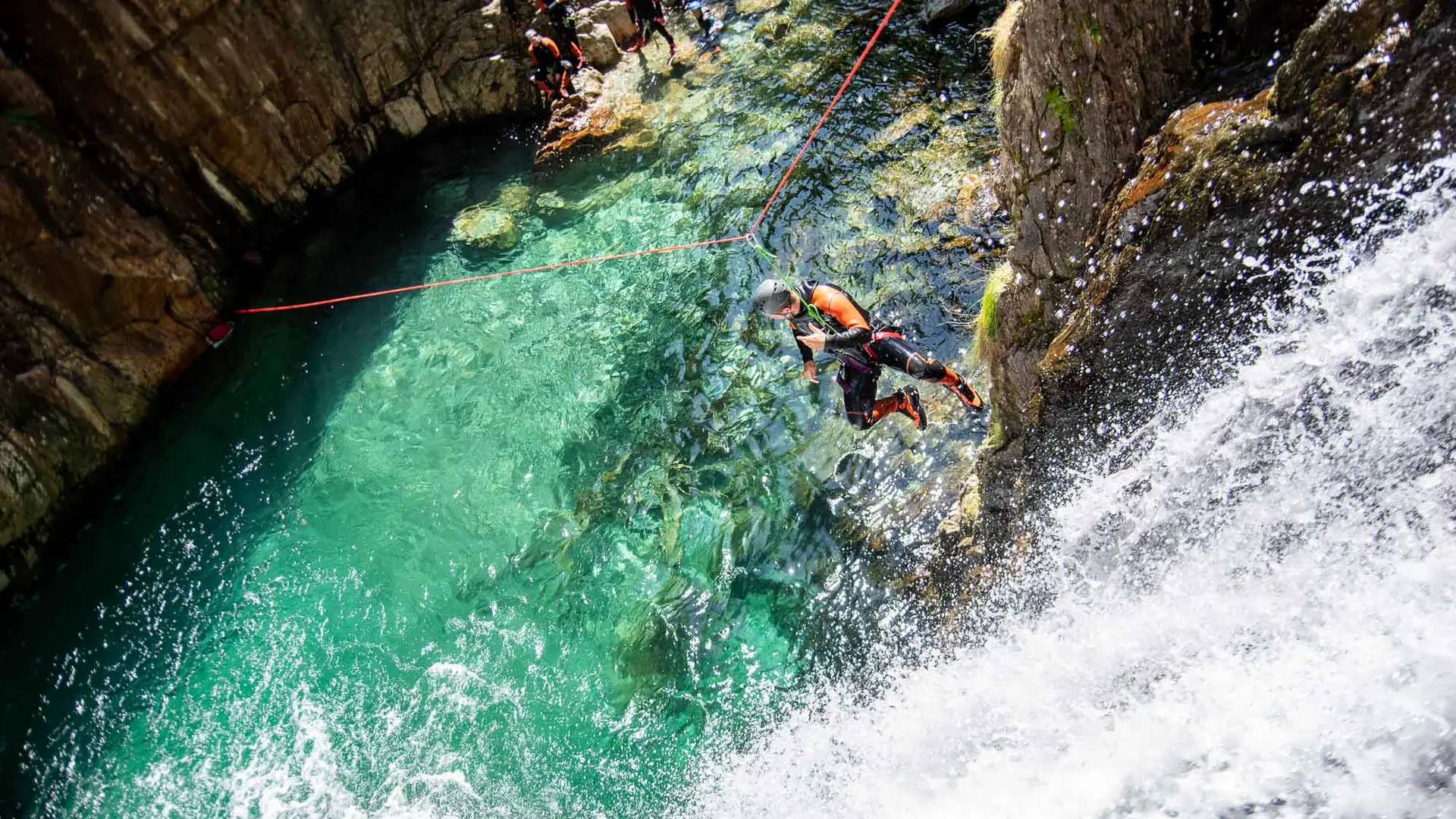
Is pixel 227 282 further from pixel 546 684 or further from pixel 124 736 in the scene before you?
pixel 546 684

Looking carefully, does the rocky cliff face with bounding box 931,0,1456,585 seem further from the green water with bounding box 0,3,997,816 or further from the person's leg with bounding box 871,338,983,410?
the green water with bounding box 0,3,997,816

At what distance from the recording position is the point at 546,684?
23.9 feet

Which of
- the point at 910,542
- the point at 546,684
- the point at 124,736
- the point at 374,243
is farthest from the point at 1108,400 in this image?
the point at 374,243

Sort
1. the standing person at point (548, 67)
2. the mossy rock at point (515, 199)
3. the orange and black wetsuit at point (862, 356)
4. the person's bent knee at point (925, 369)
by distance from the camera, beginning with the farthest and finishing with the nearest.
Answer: the standing person at point (548, 67) → the mossy rock at point (515, 199) → the orange and black wetsuit at point (862, 356) → the person's bent knee at point (925, 369)

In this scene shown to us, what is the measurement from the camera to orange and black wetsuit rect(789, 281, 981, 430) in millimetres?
6879

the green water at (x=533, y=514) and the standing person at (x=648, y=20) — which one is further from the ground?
the standing person at (x=648, y=20)

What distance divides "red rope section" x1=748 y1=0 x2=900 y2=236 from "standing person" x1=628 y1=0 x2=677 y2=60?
13.3 ft

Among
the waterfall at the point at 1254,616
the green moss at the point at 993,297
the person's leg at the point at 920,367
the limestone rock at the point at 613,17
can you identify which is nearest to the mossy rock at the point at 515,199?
the limestone rock at the point at 613,17

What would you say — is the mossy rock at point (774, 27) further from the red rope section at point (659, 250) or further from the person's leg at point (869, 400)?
the person's leg at point (869, 400)

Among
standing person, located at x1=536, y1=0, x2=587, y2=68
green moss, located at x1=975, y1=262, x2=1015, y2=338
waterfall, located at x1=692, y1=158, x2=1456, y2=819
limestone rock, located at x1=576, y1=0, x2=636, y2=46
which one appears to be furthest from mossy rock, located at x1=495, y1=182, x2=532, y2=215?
waterfall, located at x1=692, y1=158, x2=1456, y2=819

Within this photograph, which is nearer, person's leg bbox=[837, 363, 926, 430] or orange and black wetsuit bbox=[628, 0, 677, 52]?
person's leg bbox=[837, 363, 926, 430]

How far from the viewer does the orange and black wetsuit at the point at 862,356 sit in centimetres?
688

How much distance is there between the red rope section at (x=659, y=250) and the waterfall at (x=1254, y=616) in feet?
20.8

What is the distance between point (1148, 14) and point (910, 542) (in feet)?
14.1
